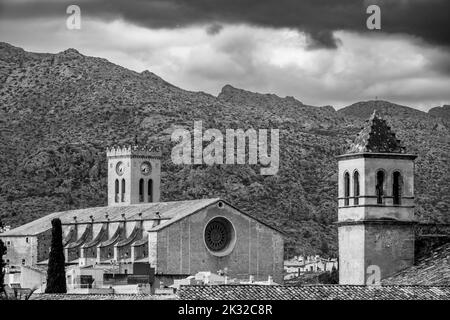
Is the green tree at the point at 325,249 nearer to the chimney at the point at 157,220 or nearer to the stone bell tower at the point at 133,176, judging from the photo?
the stone bell tower at the point at 133,176

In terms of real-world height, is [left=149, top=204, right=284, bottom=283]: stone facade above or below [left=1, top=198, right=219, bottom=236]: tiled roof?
below

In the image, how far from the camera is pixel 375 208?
51969mm

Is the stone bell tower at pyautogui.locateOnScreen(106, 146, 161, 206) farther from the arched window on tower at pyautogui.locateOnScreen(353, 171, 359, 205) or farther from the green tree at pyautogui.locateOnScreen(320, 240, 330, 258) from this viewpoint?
the arched window on tower at pyautogui.locateOnScreen(353, 171, 359, 205)

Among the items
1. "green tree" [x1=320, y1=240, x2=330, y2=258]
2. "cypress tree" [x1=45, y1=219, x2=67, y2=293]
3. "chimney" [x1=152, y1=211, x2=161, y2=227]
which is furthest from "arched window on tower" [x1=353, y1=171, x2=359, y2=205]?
"green tree" [x1=320, y1=240, x2=330, y2=258]

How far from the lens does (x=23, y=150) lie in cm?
16025

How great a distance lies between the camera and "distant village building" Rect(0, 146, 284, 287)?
103 metres

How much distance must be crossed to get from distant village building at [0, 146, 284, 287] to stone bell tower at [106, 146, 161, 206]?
443 cm

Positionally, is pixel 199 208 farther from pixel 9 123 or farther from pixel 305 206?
pixel 9 123

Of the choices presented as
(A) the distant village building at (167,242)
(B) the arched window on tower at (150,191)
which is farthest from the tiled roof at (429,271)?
(B) the arched window on tower at (150,191)

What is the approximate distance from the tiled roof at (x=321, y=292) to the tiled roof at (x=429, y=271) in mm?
3788

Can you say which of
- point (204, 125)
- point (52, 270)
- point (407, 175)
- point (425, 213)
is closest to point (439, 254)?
point (407, 175)

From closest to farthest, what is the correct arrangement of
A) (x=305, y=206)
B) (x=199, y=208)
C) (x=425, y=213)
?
1. (x=199, y=208)
2. (x=425, y=213)
3. (x=305, y=206)

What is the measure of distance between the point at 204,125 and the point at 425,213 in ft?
141
